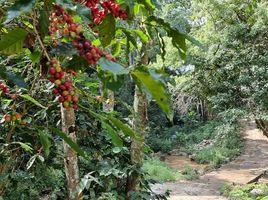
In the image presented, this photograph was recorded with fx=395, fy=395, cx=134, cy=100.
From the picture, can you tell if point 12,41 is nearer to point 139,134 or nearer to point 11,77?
point 11,77

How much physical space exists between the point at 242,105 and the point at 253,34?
1.22 m

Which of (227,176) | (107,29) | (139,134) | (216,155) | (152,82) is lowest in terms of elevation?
(227,176)

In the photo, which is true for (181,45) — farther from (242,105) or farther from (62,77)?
(242,105)

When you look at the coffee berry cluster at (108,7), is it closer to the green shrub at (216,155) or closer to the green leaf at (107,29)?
the green leaf at (107,29)

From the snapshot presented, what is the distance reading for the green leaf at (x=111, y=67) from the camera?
0.54m

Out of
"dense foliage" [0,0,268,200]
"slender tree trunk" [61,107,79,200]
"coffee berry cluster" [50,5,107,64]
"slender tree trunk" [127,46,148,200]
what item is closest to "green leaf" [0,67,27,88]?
"dense foliage" [0,0,268,200]

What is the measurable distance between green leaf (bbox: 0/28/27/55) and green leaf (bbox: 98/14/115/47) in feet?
0.60

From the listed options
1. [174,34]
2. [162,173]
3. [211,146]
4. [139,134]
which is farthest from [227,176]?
[174,34]

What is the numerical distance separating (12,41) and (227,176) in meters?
8.96

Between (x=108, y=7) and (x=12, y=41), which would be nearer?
(x=12, y=41)

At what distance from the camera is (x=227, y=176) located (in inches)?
358

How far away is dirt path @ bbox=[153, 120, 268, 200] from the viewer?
7.65 meters

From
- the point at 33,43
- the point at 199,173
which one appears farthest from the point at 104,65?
the point at 199,173

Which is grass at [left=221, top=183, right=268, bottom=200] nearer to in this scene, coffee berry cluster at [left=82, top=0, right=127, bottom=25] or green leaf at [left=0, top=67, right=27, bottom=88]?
coffee berry cluster at [left=82, top=0, right=127, bottom=25]
